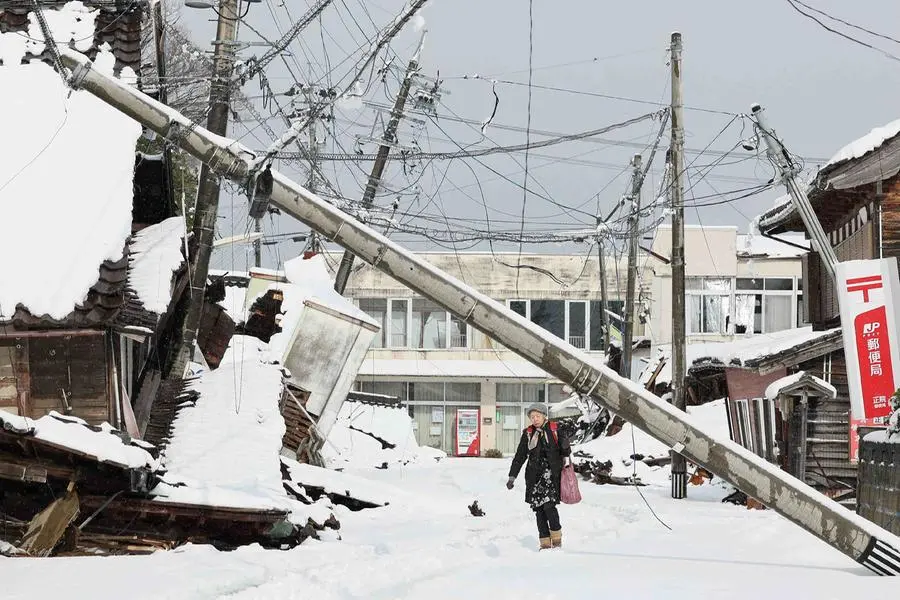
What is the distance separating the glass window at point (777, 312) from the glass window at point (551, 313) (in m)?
10.0

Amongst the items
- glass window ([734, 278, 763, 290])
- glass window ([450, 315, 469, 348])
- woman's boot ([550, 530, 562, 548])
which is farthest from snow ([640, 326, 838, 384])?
glass window ([450, 315, 469, 348])

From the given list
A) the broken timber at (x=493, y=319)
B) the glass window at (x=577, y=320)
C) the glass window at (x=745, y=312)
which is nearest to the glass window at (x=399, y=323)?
the glass window at (x=577, y=320)

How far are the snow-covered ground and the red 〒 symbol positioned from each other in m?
4.02

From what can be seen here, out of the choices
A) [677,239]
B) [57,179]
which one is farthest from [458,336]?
[57,179]

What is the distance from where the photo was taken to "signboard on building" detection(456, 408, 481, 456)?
5675cm

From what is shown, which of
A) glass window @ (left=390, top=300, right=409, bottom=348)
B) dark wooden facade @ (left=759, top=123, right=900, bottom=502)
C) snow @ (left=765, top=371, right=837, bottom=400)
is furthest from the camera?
glass window @ (left=390, top=300, right=409, bottom=348)

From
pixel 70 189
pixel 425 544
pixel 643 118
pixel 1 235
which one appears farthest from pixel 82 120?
pixel 643 118

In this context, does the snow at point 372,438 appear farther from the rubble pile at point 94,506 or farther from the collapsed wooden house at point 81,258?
the rubble pile at point 94,506

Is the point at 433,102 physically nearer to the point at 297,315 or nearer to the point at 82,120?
the point at 297,315

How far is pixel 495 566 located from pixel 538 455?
87.5 inches

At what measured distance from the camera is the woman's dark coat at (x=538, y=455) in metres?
13.9

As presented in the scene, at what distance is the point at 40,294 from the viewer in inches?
634

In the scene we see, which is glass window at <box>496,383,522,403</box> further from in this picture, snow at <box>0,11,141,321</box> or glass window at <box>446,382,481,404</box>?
snow at <box>0,11,141,321</box>

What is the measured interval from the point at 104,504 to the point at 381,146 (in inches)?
612
